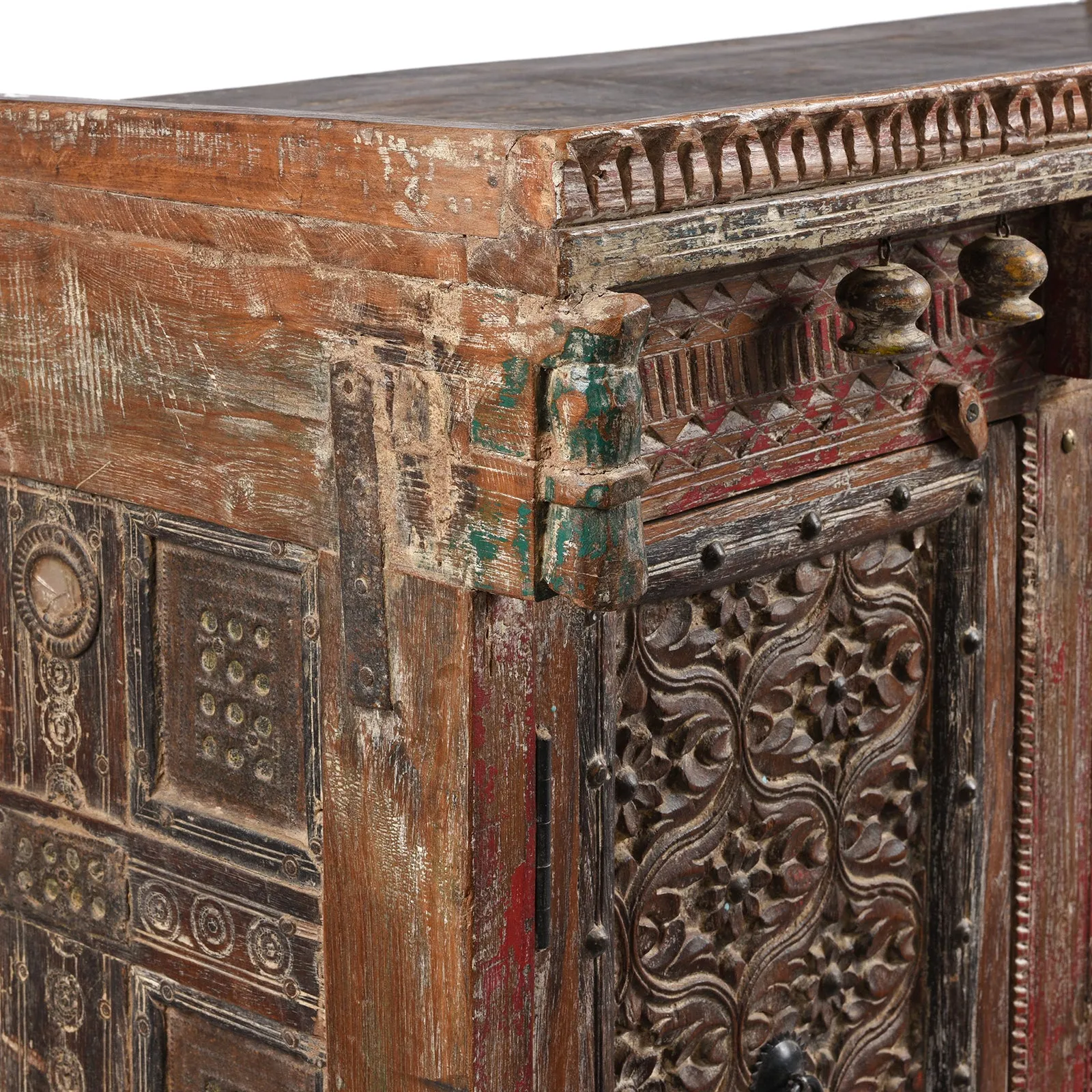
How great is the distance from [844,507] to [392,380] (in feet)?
1.81

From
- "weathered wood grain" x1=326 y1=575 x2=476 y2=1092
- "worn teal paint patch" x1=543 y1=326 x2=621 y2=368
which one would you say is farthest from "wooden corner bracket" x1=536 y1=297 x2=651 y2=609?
"weathered wood grain" x1=326 y1=575 x2=476 y2=1092

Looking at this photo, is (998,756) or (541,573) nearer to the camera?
(541,573)

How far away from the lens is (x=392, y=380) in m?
1.55

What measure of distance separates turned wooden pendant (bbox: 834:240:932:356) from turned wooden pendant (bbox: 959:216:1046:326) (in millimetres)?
146

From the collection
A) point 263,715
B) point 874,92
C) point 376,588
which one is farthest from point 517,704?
point 874,92

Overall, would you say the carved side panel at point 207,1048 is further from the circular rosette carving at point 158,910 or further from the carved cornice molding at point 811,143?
the carved cornice molding at point 811,143

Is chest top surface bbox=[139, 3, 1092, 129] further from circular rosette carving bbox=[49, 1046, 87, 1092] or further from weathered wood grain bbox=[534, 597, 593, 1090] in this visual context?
circular rosette carving bbox=[49, 1046, 87, 1092]

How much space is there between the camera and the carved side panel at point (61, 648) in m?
1.85

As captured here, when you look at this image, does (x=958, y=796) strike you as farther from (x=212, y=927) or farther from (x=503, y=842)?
(x=212, y=927)

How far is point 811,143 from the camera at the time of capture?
5.24ft

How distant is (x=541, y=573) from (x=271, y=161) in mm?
388

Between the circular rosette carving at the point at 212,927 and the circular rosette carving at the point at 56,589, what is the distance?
0.27 meters

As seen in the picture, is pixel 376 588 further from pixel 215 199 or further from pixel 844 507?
pixel 844 507

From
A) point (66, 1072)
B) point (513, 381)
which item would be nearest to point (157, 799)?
point (66, 1072)
